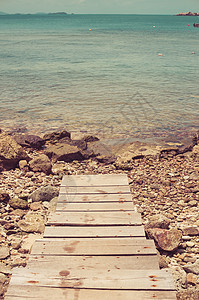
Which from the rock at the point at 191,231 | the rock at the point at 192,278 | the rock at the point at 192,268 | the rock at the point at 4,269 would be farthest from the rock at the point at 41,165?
the rock at the point at 192,278

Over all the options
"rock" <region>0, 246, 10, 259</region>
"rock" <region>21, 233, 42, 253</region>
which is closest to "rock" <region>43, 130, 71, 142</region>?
"rock" <region>21, 233, 42, 253</region>

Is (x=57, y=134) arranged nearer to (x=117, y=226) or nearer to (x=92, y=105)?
(x=92, y=105)

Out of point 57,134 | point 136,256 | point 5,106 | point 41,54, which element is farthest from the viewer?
point 41,54

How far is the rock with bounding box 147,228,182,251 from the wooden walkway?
58 centimetres

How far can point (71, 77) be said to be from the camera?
2269 cm

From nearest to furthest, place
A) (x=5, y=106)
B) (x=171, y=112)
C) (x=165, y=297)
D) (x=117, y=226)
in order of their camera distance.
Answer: (x=165, y=297), (x=117, y=226), (x=171, y=112), (x=5, y=106)

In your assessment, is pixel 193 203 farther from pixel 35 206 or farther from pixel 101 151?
pixel 101 151

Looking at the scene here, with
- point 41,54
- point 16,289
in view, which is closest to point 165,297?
point 16,289

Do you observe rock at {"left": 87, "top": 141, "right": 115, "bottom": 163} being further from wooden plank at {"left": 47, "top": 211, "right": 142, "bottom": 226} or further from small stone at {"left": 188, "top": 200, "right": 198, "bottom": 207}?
wooden plank at {"left": 47, "top": 211, "right": 142, "bottom": 226}

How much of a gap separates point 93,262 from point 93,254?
0.52ft

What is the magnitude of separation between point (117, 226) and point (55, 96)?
45.2ft

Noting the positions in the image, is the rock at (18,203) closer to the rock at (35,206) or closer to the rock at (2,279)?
the rock at (35,206)

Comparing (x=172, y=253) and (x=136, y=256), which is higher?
(x=136, y=256)

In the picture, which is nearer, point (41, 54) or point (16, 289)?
point (16, 289)
